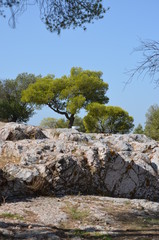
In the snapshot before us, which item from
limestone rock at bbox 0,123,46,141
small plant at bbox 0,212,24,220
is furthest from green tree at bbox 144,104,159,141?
small plant at bbox 0,212,24,220

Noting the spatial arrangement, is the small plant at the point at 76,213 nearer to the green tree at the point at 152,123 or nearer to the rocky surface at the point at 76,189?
the rocky surface at the point at 76,189

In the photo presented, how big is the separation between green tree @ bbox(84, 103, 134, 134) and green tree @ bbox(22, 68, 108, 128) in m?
2.30

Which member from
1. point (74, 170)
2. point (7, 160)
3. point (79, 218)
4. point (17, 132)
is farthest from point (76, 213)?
point (17, 132)

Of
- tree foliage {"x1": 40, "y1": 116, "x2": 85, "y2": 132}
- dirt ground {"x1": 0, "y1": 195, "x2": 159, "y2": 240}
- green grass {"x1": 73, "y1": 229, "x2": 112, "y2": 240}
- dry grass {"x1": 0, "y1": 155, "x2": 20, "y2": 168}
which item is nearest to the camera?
green grass {"x1": 73, "y1": 229, "x2": 112, "y2": 240}

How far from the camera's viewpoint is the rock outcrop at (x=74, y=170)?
10258 millimetres

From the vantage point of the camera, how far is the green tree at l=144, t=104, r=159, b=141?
5438 cm

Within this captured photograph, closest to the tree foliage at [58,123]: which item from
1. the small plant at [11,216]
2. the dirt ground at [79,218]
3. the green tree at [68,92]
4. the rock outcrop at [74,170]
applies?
the green tree at [68,92]

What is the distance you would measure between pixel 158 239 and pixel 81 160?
483cm

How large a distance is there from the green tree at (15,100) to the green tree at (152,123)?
19766 millimetres

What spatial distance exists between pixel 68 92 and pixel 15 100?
881 cm

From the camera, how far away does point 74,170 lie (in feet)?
36.6

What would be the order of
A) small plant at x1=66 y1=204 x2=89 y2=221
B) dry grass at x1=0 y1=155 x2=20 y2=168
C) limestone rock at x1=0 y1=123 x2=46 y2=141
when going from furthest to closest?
limestone rock at x1=0 y1=123 x2=46 y2=141
dry grass at x1=0 y1=155 x2=20 y2=168
small plant at x1=66 y1=204 x2=89 y2=221

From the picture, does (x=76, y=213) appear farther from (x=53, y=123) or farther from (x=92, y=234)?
(x=53, y=123)

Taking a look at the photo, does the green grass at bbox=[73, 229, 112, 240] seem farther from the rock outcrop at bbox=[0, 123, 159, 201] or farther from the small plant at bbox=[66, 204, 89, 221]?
the rock outcrop at bbox=[0, 123, 159, 201]
